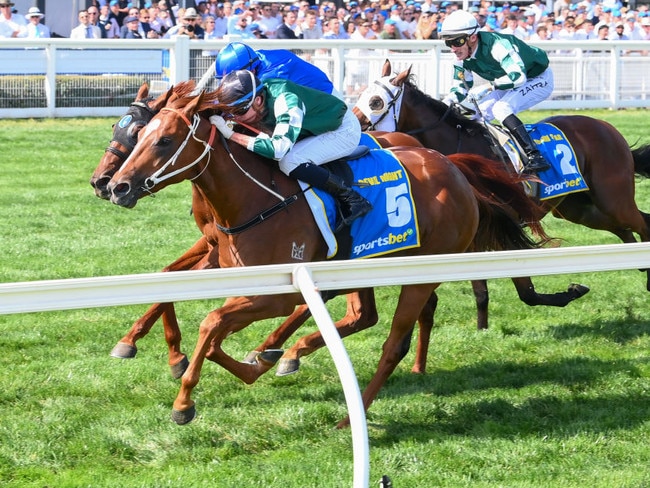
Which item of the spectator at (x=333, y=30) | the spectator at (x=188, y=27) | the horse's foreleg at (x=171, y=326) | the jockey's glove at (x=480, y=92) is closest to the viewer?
the horse's foreleg at (x=171, y=326)

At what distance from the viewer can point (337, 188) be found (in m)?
5.42

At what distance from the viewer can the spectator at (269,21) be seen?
16703 mm

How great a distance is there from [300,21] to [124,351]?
39.6ft

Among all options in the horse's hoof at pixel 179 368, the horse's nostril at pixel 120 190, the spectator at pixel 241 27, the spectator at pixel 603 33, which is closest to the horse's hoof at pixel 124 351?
the horse's hoof at pixel 179 368

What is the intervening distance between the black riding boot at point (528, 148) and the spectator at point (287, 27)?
9491 millimetres

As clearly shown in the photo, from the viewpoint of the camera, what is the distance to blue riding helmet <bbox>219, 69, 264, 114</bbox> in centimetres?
527

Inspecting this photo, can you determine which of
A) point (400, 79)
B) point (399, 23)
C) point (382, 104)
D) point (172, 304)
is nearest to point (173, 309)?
point (172, 304)

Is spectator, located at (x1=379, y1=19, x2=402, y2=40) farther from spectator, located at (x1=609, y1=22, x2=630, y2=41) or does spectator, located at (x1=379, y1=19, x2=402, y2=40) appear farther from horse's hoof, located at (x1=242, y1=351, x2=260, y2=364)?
horse's hoof, located at (x1=242, y1=351, x2=260, y2=364)

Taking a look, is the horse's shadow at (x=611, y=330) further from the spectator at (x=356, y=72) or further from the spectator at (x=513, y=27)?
the spectator at (x=513, y=27)

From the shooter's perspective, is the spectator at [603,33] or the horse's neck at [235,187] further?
the spectator at [603,33]

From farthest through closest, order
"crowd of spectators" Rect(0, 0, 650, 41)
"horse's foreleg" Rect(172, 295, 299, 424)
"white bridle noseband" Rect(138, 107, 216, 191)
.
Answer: "crowd of spectators" Rect(0, 0, 650, 41)
"white bridle noseband" Rect(138, 107, 216, 191)
"horse's foreleg" Rect(172, 295, 299, 424)

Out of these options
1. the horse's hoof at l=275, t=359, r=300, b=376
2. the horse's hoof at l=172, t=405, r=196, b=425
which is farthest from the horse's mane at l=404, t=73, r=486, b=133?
the horse's hoof at l=172, t=405, r=196, b=425

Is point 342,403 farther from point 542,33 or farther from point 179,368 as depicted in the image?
point 542,33

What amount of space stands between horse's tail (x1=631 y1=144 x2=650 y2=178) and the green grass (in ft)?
2.87
